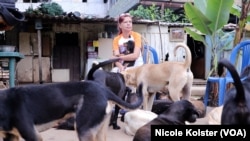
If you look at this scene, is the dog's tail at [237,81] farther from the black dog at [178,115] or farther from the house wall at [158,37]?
the house wall at [158,37]

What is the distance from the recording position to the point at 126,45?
16.7ft

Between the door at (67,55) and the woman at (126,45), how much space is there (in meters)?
7.98

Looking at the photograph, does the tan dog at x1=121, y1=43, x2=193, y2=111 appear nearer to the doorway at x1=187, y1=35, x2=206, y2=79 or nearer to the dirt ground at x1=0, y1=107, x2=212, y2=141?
the dirt ground at x1=0, y1=107, x2=212, y2=141

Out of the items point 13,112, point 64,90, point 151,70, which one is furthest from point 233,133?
point 151,70

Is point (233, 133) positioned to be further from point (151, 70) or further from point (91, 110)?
point (151, 70)

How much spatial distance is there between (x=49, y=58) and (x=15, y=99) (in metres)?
10.3

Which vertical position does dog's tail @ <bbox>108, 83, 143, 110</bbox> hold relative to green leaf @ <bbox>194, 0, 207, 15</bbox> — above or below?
below

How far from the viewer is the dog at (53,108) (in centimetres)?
262

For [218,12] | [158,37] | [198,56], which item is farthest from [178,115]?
[198,56]

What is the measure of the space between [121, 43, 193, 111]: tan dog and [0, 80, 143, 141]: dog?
218cm

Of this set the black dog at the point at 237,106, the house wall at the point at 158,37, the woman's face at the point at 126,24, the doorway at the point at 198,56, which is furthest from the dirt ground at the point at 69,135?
the doorway at the point at 198,56

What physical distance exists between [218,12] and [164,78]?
183 centimetres

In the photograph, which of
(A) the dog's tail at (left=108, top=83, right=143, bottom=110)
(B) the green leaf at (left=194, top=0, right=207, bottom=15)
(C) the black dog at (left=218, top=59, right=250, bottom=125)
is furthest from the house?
(C) the black dog at (left=218, top=59, right=250, bottom=125)

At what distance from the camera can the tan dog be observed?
4.93 metres
